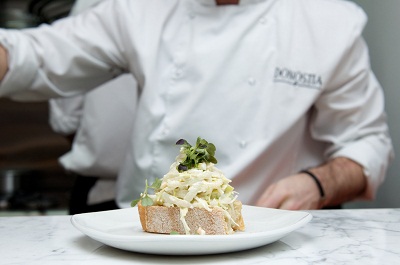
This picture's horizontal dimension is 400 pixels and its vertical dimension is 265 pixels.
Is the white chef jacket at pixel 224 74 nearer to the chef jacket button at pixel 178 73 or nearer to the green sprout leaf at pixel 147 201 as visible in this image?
the chef jacket button at pixel 178 73

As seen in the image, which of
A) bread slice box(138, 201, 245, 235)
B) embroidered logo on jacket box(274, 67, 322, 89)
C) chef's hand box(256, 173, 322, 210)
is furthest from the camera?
embroidered logo on jacket box(274, 67, 322, 89)

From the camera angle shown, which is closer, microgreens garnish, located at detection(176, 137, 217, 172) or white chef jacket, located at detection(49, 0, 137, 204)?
microgreens garnish, located at detection(176, 137, 217, 172)

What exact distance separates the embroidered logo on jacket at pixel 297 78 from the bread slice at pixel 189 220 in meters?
0.85

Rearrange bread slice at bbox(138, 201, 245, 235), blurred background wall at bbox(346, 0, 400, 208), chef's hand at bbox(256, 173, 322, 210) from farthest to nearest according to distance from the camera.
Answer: blurred background wall at bbox(346, 0, 400, 208) → chef's hand at bbox(256, 173, 322, 210) → bread slice at bbox(138, 201, 245, 235)

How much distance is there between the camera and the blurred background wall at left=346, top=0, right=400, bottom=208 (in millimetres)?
2098

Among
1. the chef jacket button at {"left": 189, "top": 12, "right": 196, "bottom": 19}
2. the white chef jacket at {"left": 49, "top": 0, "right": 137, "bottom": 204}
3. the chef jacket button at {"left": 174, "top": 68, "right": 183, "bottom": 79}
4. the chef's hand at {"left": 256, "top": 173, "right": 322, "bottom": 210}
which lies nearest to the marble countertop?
the chef's hand at {"left": 256, "top": 173, "right": 322, "bottom": 210}

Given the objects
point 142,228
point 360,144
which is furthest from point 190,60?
point 142,228

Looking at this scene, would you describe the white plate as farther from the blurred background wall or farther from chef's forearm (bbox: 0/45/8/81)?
the blurred background wall

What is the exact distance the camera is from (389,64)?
2170 millimetres

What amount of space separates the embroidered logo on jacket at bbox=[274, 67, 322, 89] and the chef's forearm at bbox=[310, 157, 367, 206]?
0.73ft

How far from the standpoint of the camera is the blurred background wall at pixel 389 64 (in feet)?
6.88

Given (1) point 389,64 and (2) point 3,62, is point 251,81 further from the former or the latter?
(1) point 389,64

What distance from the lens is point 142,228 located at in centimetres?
89

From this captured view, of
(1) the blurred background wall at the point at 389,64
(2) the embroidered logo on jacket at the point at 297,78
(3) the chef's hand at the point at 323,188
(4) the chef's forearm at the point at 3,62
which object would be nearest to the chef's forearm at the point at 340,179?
(3) the chef's hand at the point at 323,188
